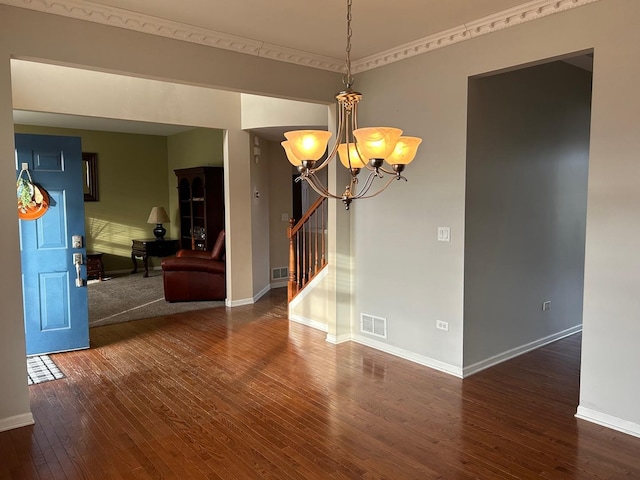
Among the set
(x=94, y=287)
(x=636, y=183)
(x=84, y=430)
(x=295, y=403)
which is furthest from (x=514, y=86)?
(x=94, y=287)

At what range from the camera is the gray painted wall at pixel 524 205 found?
3932 mm

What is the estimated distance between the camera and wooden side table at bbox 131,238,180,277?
9055 mm

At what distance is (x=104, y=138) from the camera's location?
30.4 feet

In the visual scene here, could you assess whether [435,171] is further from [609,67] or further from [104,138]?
[104,138]

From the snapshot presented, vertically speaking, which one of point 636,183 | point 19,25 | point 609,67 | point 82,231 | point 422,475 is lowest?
point 422,475

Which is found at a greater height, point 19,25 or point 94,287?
point 19,25

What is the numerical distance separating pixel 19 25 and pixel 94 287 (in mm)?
5791

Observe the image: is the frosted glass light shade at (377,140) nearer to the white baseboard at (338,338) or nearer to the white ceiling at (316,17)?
the white ceiling at (316,17)

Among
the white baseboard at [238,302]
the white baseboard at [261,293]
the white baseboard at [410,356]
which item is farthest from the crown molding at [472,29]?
the white baseboard at [261,293]

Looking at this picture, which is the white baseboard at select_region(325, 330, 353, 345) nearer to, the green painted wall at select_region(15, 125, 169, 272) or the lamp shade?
the lamp shade

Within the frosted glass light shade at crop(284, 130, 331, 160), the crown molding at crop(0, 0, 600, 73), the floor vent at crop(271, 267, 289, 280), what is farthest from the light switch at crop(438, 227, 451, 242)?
the floor vent at crop(271, 267, 289, 280)

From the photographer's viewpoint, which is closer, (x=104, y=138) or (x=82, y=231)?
(x=82, y=231)

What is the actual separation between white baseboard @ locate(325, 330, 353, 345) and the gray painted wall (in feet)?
4.56

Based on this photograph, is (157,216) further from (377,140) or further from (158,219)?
(377,140)
